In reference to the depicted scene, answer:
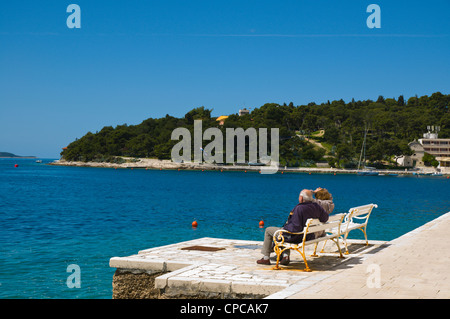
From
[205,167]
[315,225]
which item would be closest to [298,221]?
[315,225]

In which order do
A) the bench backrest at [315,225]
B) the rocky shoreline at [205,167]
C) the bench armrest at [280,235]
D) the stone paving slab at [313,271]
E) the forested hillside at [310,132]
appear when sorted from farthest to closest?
the forested hillside at [310,132]
the rocky shoreline at [205,167]
the bench armrest at [280,235]
the bench backrest at [315,225]
the stone paving slab at [313,271]

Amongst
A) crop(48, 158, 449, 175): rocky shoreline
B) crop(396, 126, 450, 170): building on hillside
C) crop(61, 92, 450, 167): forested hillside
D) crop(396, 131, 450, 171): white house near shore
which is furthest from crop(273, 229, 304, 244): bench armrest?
crop(396, 126, 450, 170): building on hillside

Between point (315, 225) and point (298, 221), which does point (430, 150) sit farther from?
point (298, 221)

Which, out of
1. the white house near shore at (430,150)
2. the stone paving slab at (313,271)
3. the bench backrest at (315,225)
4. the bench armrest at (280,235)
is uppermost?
the white house near shore at (430,150)

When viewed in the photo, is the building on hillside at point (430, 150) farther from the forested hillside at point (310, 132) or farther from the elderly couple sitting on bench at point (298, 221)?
the elderly couple sitting on bench at point (298, 221)

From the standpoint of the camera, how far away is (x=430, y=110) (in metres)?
196

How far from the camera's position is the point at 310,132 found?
186625mm

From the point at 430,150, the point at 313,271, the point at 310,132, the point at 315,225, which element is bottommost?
the point at 313,271

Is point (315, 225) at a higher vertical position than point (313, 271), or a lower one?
higher

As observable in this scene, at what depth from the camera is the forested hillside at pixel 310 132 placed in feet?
521

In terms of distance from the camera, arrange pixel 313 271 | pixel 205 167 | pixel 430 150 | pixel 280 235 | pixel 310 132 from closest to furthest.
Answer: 1. pixel 313 271
2. pixel 280 235
3. pixel 205 167
4. pixel 430 150
5. pixel 310 132

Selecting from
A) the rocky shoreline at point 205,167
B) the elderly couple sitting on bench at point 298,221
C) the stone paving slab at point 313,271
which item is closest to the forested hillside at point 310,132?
the rocky shoreline at point 205,167

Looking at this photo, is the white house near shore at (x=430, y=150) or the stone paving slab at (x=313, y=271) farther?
the white house near shore at (x=430, y=150)

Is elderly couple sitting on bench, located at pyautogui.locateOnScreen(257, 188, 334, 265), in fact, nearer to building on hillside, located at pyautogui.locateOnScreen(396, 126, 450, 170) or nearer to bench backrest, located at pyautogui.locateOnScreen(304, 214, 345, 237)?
bench backrest, located at pyautogui.locateOnScreen(304, 214, 345, 237)
